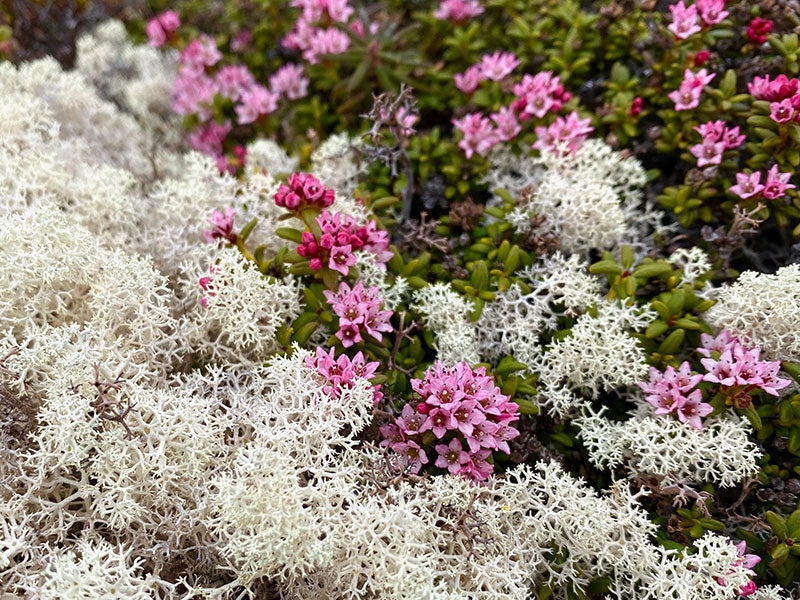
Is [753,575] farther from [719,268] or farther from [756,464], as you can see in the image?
[719,268]

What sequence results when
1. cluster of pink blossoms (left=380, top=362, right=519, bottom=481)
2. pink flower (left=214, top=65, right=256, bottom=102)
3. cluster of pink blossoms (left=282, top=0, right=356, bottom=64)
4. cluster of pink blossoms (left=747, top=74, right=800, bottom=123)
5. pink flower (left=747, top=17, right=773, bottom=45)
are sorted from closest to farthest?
cluster of pink blossoms (left=380, top=362, right=519, bottom=481) → cluster of pink blossoms (left=747, top=74, right=800, bottom=123) → pink flower (left=747, top=17, right=773, bottom=45) → cluster of pink blossoms (left=282, top=0, right=356, bottom=64) → pink flower (left=214, top=65, right=256, bottom=102)

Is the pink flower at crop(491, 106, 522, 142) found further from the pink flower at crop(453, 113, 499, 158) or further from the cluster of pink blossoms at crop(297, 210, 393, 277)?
the cluster of pink blossoms at crop(297, 210, 393, 277)

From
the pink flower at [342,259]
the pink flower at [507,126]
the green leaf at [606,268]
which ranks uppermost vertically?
the pink flower at [342,259]

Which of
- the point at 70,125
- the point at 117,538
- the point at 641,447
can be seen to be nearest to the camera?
the point at 117,538

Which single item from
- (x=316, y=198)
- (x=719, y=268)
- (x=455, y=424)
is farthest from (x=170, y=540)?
(x=719, y=268)

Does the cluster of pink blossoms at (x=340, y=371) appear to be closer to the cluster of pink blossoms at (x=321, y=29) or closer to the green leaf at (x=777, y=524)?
the green leaf at (x=777, y=524)

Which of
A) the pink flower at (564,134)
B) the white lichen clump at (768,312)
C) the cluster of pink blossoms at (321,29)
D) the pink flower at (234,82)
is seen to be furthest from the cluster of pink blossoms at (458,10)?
the white lichen clump at (768,312)

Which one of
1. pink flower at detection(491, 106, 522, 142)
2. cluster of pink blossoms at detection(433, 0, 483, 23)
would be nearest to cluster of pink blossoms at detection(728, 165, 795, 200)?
pink flower at detection(491, 106, 522, 142)
